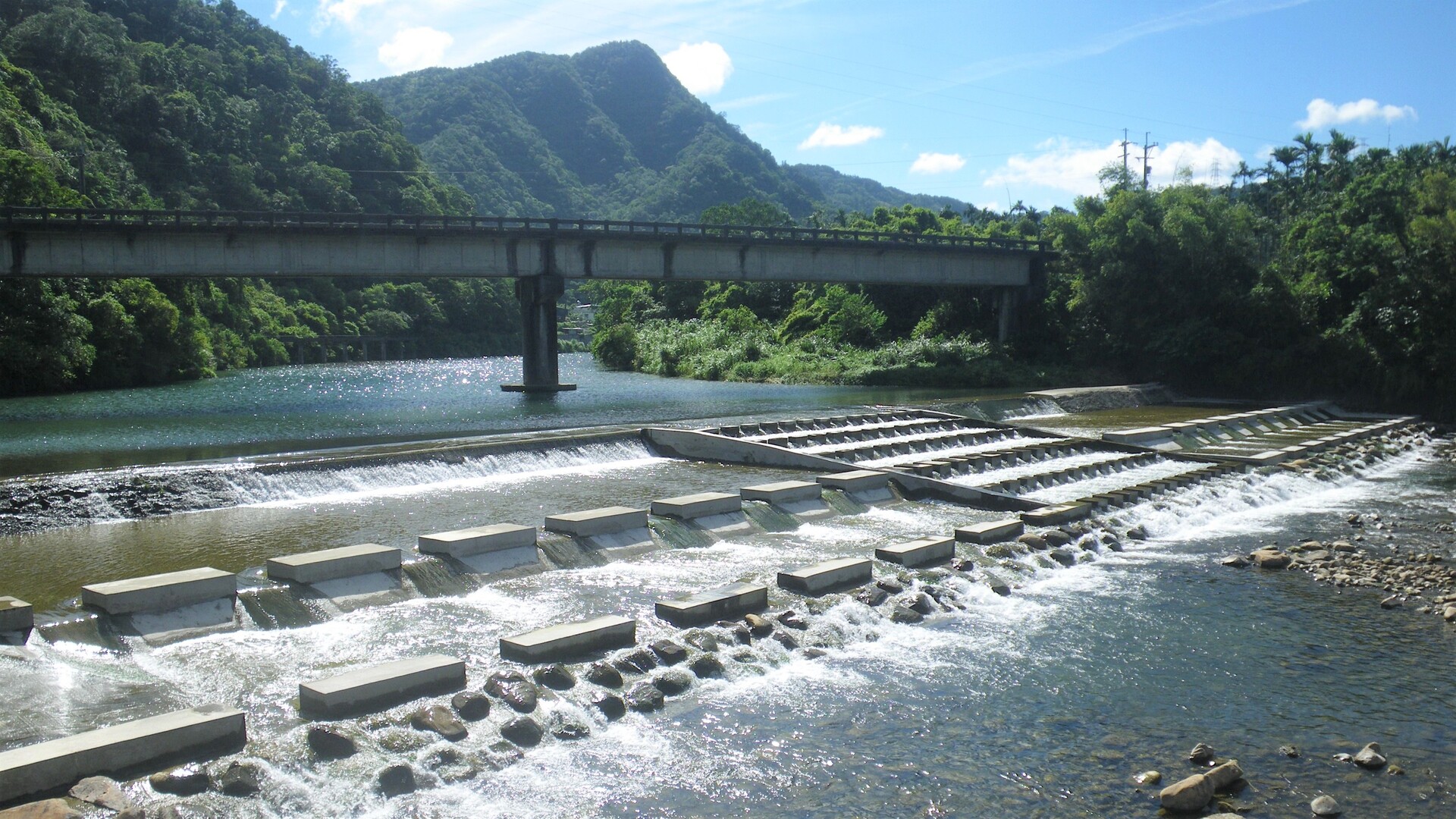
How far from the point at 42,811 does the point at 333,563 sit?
17.9ft

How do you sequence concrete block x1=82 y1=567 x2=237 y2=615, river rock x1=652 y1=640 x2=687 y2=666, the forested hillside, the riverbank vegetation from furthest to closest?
the forested hillside → the riverbank vegetation → concrete block x1=82 y1=567 x2=237 y2=615 → river rock x1=652 y1=640 x2=687 y2=666

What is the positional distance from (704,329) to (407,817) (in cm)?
6319

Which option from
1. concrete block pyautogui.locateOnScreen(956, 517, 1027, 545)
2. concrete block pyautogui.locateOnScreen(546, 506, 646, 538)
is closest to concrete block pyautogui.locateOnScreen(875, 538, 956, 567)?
concrete block pyautogui.locateOnScreen(956, 517, 1027, 545)

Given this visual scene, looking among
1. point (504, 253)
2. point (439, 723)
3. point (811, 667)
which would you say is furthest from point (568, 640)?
point (504, 253)

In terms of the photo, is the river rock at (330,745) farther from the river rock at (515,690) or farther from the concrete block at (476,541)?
the concrete block at (476,541)

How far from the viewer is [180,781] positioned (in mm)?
7555

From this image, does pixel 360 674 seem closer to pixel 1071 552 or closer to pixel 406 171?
pixel 1071 552

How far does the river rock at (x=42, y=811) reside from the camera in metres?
6.76

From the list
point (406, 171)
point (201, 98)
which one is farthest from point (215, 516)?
point (406, 171)

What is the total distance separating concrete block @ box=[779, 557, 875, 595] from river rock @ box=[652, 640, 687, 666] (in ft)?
8.73

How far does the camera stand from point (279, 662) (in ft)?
33.1

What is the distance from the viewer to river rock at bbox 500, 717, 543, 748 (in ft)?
28.7

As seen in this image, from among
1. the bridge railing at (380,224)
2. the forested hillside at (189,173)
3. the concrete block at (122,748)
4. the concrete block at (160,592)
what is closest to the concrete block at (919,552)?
the concrete block at (160,592)

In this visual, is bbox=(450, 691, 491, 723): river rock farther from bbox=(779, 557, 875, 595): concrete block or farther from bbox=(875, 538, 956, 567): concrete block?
bbox=(875, 538, 956, 567): concrete block
